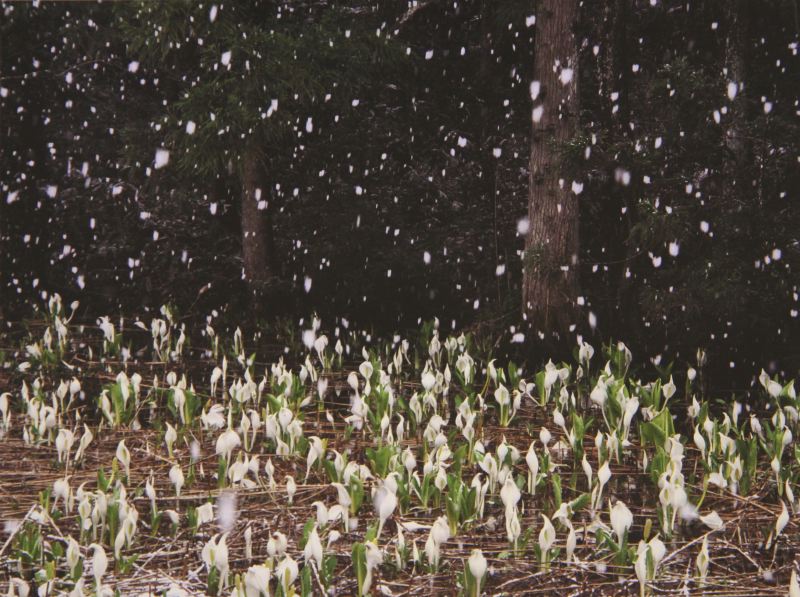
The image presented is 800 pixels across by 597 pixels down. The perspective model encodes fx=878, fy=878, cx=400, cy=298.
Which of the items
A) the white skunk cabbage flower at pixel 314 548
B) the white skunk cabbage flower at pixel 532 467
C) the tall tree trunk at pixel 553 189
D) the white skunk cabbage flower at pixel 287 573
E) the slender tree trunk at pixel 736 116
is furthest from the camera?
the tall tree trunk at pixel 553 189

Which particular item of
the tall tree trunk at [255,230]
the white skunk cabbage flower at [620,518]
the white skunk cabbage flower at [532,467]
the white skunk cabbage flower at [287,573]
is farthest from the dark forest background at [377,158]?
the white skunk cabbage flower at [287,573]

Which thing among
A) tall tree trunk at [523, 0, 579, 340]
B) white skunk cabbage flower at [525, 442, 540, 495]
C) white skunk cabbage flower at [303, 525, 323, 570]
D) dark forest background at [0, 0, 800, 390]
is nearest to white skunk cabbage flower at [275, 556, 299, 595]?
white skunk cabbage flower at [303, 525, 323, 570]

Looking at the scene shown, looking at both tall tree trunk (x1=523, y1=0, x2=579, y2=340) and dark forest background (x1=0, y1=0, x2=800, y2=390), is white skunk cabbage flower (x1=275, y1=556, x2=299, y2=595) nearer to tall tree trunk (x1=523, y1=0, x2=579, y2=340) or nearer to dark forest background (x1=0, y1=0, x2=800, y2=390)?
dark forest background (x1=0, y1=0, x2=800, y2=390)

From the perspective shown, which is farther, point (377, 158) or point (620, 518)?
point (377, 158)

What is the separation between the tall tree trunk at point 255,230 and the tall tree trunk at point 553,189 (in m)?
3.42

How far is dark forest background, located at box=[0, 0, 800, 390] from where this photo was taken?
7520 millimetres

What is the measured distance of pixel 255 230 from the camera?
10297 mm

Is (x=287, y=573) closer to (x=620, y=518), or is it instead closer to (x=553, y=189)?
(x=620, y=518)

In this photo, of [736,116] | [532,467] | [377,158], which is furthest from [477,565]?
[377,158]

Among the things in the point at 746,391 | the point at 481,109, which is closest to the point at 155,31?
the point at 481,109

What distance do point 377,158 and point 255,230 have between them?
260cm

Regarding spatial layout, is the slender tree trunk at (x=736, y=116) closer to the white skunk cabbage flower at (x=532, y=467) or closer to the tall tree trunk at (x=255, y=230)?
the white skunk cabbage flower at (x=532, y=467)

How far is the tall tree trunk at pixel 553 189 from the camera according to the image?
8008 millimetres

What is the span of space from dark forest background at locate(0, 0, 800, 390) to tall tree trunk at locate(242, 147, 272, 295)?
0.02 meters
